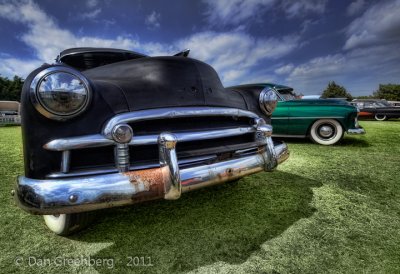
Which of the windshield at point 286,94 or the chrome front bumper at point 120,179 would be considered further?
the windshield at point 286,94

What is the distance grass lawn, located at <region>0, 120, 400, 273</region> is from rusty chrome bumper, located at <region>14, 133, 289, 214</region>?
0.43 m

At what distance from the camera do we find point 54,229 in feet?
5.24

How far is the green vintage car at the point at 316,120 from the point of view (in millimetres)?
5086

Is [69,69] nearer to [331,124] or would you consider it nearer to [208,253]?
[208,253]

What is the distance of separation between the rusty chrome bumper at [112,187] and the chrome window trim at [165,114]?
6.0 inches

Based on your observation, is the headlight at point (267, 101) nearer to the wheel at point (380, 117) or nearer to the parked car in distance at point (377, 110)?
the parked car in distance at point (377, 110)

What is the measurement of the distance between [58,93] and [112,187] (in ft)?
1.69

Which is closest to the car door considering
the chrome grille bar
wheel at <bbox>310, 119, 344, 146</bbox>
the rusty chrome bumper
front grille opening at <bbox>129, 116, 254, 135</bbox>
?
wheel at <bbox>310, 119, 344, 146</bbox>

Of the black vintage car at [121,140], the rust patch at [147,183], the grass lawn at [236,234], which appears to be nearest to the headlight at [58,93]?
the black vintage car at [121,140]

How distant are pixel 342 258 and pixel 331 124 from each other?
14.6 feet

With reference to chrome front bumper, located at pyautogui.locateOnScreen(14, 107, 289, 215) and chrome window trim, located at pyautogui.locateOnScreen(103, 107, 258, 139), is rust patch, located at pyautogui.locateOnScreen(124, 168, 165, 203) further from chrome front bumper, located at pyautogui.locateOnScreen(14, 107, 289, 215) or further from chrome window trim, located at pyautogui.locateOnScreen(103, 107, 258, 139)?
chrome window trim, located at pyautogui.locateOnScreen(103, 107, 258, 139)

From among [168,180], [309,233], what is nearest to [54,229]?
[168,180]

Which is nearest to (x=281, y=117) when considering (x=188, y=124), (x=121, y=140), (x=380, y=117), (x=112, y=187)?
(x=188, y=124)

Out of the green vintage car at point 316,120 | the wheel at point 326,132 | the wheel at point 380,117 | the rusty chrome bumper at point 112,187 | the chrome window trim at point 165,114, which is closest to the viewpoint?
the rusty chrome bumper at point 112,187
